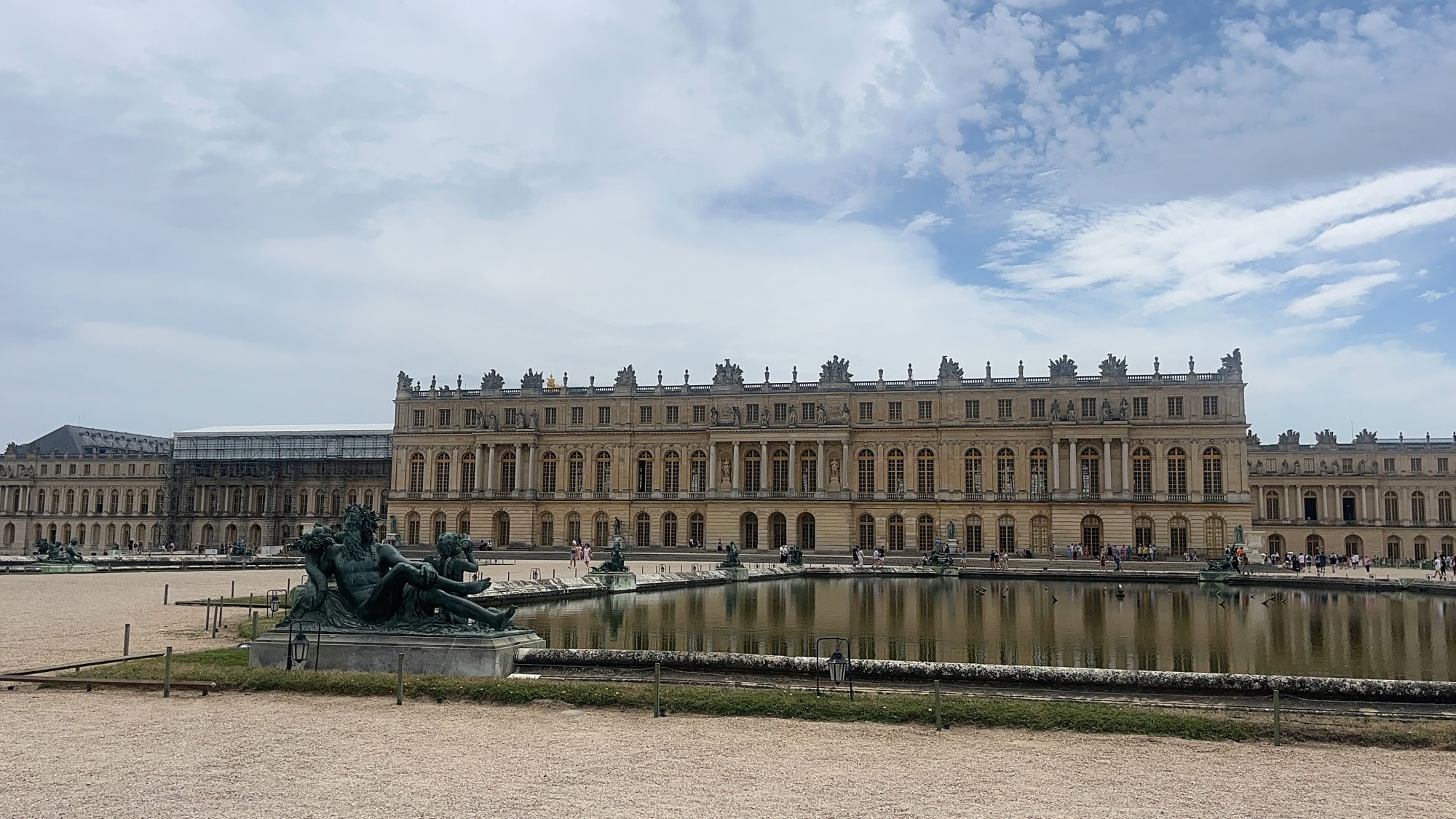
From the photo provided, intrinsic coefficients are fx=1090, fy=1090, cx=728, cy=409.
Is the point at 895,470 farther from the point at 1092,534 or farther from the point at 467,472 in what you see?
the point at 467,472

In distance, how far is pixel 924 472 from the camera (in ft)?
243

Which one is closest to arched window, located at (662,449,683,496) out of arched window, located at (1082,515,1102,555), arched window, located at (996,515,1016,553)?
arched window, located at (996,515,1016,553)

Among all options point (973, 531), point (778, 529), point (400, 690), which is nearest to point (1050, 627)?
point (400, 690)

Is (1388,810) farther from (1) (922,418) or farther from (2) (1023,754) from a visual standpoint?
(1) (922,418)

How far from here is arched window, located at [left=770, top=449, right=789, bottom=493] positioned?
76.2m

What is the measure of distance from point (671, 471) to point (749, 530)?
23.8ft

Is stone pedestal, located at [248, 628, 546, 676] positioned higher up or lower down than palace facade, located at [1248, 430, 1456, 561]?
lower down

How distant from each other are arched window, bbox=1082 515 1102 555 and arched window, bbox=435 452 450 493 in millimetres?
45601

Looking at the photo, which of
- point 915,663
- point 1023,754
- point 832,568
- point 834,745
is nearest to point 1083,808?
point 1023,754

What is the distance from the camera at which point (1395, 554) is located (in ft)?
283

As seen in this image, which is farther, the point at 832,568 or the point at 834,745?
the point at 832,568

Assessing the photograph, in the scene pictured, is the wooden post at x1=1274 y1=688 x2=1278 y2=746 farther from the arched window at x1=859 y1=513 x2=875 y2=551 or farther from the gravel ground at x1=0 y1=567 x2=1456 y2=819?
the arched window at x1=859 y1=513 x2=875 y2=551

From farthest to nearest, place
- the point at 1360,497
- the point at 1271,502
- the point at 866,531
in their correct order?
the point at 1271,502 → the point at 1360,497 → the point at 866,531

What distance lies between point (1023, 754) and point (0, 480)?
389ft
